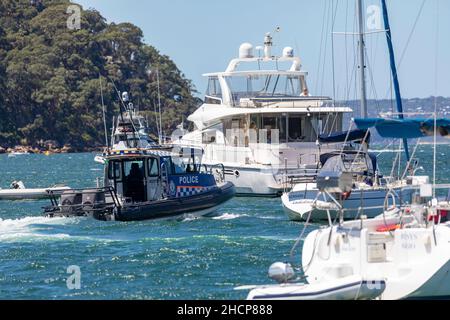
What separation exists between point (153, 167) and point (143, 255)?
8.43 metres

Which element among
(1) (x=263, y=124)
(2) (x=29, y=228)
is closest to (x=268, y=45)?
(1) (x=263, y=124)

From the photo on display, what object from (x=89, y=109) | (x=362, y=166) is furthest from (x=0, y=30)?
(x=362, y=166)

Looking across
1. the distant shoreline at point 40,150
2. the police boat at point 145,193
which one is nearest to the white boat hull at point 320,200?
the police boat at point 145,193

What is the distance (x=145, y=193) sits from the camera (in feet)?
122

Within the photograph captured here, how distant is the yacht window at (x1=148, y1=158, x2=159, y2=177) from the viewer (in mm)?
37125

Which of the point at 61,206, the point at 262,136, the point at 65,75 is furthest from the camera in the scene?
the point at 65,75

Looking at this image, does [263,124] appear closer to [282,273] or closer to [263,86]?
[263,86]

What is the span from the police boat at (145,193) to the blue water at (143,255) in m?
0.35

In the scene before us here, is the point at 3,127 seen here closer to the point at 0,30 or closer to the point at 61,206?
the point at 0,30

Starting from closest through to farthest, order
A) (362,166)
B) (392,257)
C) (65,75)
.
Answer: (392,257) < (362,166) < (65,75)

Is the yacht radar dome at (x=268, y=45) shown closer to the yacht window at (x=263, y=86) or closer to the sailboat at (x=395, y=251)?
the yacht window at (x=263, y=86)

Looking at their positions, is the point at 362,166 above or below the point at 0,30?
below
